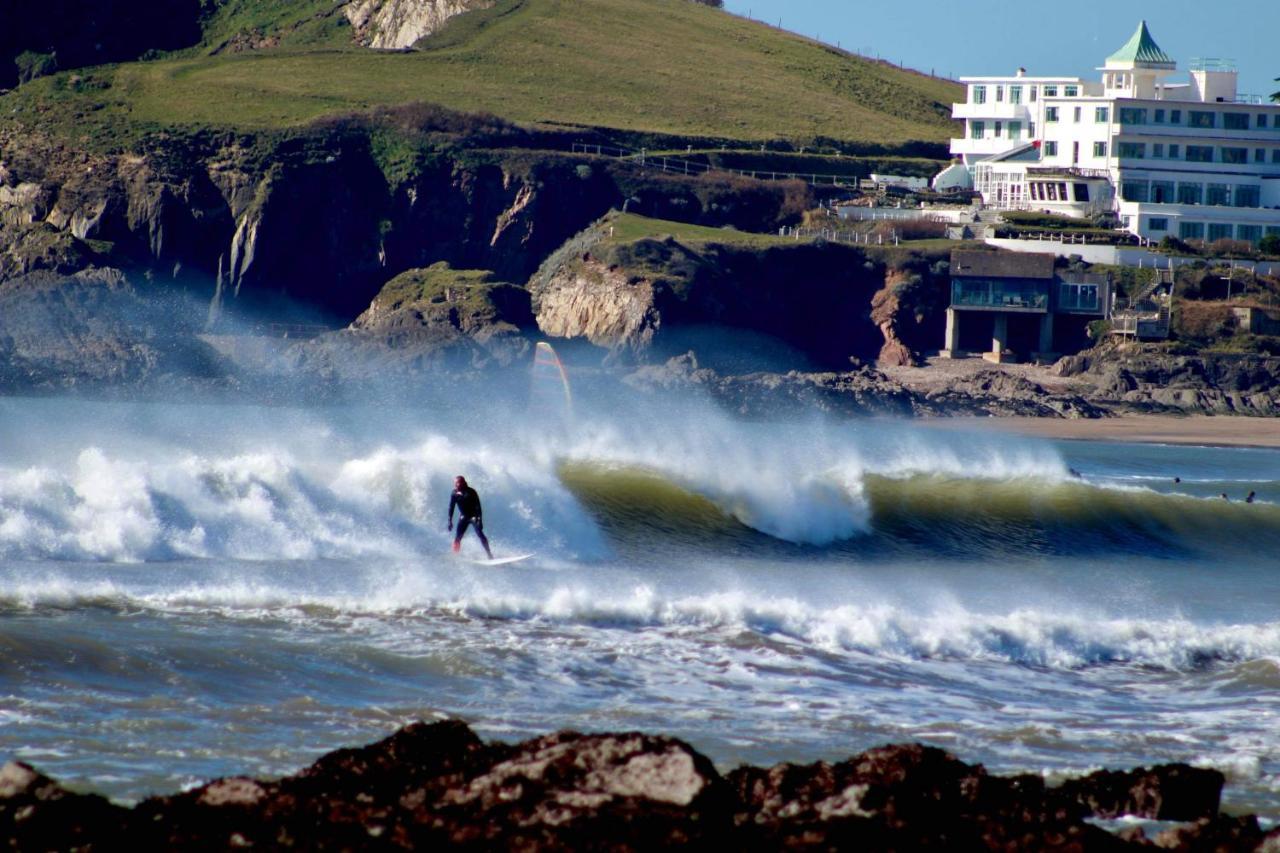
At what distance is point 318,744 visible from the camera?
38.1 ft

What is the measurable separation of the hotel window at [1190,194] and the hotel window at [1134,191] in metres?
1.57

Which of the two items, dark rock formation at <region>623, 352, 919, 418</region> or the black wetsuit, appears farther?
dark rock formation at <region>623, 352, 919, 418</region>

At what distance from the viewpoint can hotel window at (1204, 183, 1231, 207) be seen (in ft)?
249

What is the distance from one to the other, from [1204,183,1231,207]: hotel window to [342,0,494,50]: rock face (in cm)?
4560

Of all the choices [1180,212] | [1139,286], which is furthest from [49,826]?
[1180,212]

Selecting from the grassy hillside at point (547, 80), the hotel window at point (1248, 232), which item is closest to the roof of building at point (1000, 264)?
the hotel window at point (1248, 232)

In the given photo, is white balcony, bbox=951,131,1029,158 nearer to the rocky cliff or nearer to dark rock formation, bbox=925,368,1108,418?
the rocky cliff

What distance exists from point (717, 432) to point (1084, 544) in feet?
27.7

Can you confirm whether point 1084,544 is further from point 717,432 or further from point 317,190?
point 317,190

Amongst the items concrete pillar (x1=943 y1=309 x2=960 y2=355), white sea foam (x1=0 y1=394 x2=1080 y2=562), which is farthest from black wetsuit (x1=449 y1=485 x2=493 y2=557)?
concrete pillar (x1=943 y1=309 x2=960 y2=355)

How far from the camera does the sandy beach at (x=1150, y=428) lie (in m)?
50.2

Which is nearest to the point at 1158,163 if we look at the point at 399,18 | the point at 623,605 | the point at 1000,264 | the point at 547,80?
the point at 1000,264

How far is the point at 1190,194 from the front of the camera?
7575 cm

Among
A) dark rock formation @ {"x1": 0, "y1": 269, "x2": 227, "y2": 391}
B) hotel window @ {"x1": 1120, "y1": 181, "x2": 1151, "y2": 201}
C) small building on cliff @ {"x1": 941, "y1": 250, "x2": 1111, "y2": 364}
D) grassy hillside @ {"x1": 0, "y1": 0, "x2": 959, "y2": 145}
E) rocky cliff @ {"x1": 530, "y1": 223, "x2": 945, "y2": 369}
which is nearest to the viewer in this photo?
dark rock formation @ {"x1": 0, "y1": 269, "x2": 227, "y2": 391}
